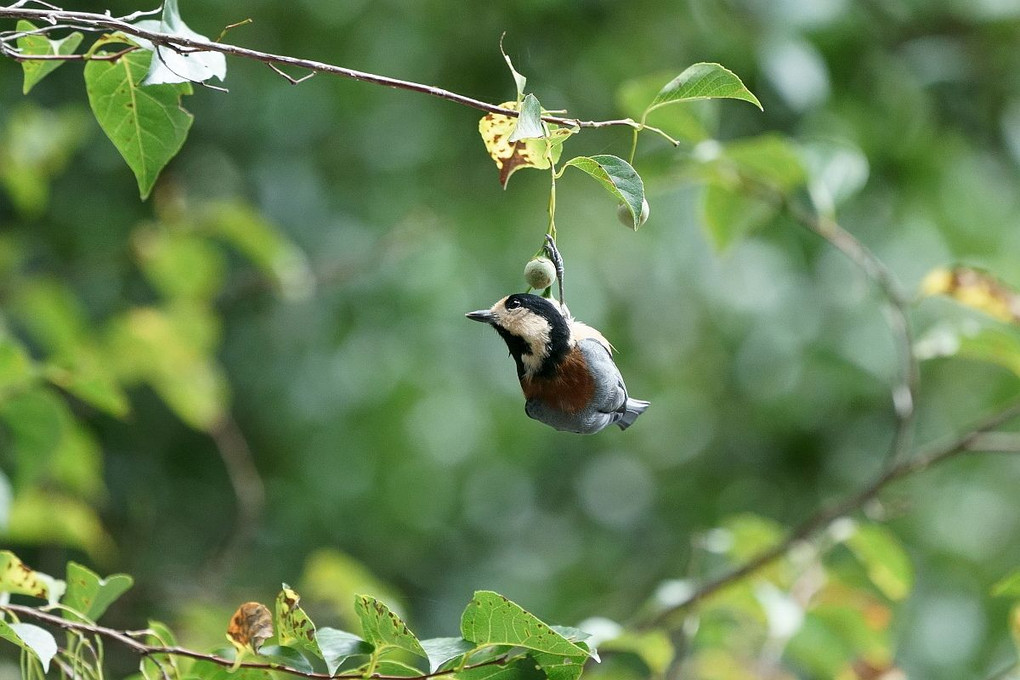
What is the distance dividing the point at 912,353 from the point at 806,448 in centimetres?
233

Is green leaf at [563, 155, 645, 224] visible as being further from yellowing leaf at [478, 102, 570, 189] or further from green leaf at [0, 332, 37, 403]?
green leaf at [0, 332, 37, 403]

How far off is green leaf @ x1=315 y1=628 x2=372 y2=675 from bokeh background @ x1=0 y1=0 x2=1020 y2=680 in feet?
6.98

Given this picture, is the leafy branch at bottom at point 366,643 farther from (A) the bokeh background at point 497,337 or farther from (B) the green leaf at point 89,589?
(A) the bokeh background at point 497,337

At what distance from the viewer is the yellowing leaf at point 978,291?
4.95 feet

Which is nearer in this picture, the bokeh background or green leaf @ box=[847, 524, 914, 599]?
green leaf @ box=[847, 524, 914, 599]

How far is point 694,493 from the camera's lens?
12.7ft

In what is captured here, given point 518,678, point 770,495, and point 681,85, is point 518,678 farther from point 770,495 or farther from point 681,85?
point 770,495

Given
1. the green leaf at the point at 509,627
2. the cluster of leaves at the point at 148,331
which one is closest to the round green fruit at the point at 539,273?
the green leaf at the point at 509,627

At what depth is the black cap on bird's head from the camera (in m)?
0.99

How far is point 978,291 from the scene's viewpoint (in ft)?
5.00

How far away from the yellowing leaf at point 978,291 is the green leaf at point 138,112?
1.10 metres

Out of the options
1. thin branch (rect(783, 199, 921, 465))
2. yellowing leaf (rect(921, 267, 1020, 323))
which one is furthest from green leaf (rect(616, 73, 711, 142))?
yellowing leaf (rect(921, 267, 1020, 323))

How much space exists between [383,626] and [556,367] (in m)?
0.28

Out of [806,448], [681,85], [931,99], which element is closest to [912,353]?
[681,85]
